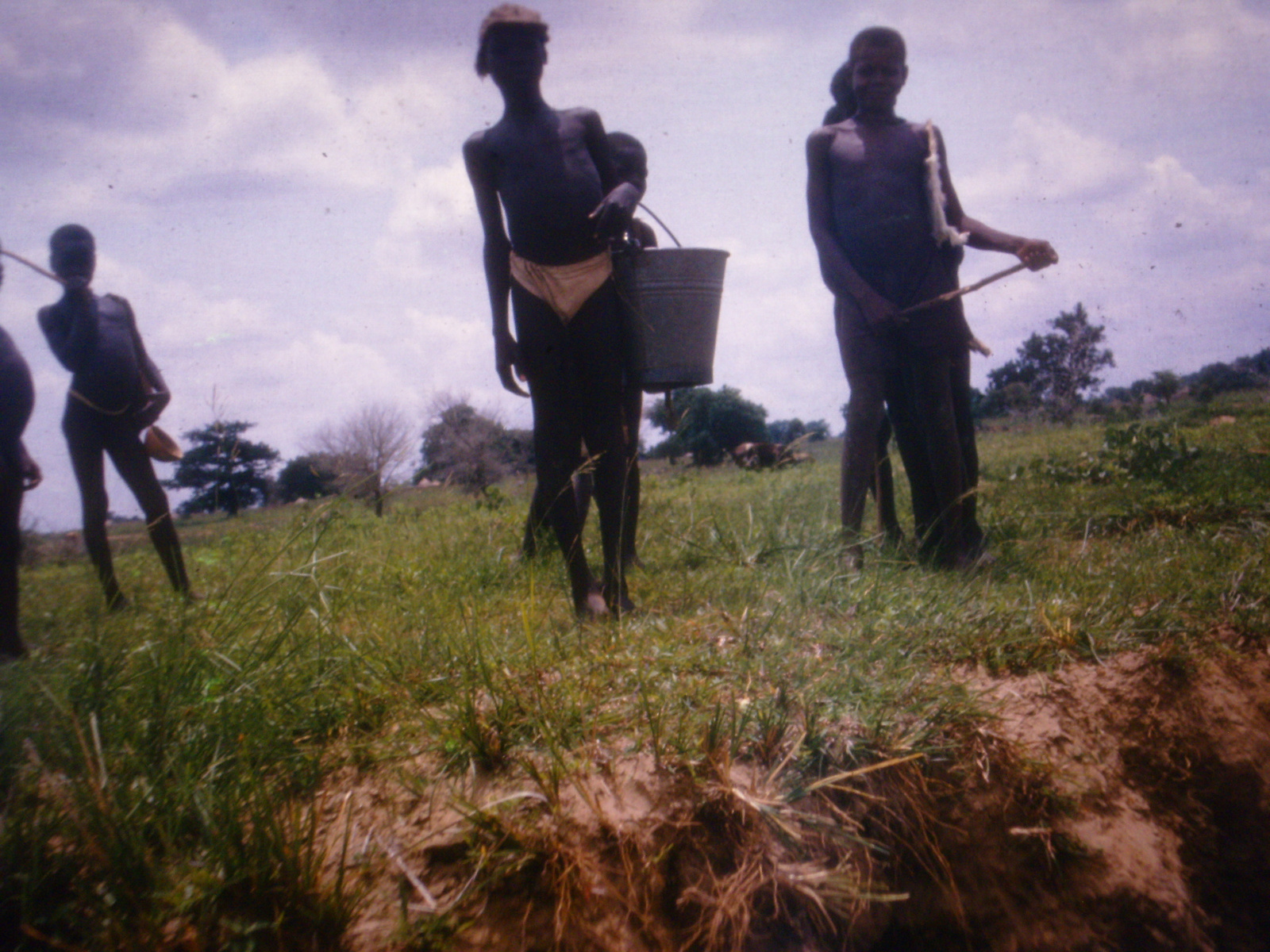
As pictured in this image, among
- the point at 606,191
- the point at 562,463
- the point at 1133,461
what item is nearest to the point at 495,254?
the point at 606,191

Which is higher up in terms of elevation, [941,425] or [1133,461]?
[941,425]

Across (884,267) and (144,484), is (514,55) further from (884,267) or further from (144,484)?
(144,484)

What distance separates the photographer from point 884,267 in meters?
3.33

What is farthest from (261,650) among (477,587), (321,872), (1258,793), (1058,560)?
(1058,560)

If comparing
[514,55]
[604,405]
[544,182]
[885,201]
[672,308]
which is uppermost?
[514,55]

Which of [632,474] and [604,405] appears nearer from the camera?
[604,405]

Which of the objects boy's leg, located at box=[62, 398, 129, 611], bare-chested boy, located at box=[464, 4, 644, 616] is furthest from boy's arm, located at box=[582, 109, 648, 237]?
boy's leg, located at box=[62, 398, 129, 611]

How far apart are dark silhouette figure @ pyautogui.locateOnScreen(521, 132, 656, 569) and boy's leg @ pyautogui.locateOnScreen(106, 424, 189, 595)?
5.21 feet

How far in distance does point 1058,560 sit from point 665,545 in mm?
1723

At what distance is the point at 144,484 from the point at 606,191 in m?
2.60

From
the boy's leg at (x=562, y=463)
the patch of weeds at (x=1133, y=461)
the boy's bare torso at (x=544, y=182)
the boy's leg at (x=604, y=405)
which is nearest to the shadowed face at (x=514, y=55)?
the boy's bare torso at (x=544, y=182)

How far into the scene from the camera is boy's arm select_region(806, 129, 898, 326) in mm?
3275

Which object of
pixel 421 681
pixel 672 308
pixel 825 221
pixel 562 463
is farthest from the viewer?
pixel 825 221

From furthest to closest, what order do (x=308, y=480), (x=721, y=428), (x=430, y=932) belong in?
(x=721, y=428) → (x=308, y=480) → (x=430, y=932)
